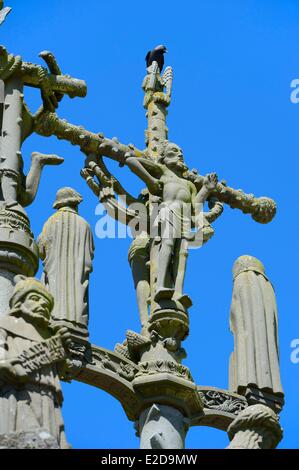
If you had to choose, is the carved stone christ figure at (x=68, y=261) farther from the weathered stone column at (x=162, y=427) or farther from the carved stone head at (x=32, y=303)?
the carved stone head at (x=32, y=303)

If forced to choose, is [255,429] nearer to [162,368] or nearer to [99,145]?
[162,368]

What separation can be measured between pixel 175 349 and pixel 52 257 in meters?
1.99

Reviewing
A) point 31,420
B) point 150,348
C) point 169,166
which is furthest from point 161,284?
point 31,420

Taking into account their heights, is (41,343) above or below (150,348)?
below

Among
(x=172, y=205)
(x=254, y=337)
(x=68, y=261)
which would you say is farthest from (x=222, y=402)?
(x=172, y=205)

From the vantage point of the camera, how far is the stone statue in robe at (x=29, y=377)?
15695mm

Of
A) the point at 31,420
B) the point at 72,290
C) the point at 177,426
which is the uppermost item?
the point at 72,290

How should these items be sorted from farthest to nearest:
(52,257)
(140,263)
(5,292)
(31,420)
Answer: (140,263) < (52,257) < (5,292) < (31,420)

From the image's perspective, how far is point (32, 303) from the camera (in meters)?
16.9

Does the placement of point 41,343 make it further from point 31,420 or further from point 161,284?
point 161,284

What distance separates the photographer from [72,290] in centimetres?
2069
